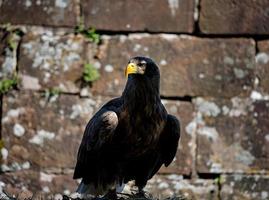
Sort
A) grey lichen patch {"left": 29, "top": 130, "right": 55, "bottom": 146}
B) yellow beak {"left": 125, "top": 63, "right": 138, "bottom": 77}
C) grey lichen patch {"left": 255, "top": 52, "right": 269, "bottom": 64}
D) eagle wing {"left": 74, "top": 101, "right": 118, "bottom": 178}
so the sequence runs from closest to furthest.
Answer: yellow beak {"left": 125, "top": 63, "right": 138, "bottom": 77} → eagle wing {"left": 74, "top": 101, "right": 118, "bottom": 178} → grey lichen patch {"left": 29, "top": 130, "right": 55, "bottom": 146} → grey lichen patch {"left": 255, "top": 52, "right": 269, "bottom": 64}

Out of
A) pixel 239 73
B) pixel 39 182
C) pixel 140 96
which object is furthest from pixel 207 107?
pixel 140 96

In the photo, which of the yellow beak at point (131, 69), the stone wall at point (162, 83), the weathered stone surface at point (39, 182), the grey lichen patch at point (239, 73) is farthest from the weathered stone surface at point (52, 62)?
the yellow beak at point (131, 69)

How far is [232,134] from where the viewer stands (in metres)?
6.73

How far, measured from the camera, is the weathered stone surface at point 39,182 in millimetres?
6668

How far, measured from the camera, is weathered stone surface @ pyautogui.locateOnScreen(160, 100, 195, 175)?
670cm

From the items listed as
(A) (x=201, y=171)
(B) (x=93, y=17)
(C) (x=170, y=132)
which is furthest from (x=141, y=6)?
(C) (x=170, y=132)

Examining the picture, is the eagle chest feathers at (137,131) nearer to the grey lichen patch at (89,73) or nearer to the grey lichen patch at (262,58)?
the grey lichen patch at (89,73)

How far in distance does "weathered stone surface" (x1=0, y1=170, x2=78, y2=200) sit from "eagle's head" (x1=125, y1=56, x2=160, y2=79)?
2.03 meters

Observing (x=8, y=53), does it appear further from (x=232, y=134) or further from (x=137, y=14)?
(x=232, y=134)

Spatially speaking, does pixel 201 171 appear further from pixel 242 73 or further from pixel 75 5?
pixel 75 5

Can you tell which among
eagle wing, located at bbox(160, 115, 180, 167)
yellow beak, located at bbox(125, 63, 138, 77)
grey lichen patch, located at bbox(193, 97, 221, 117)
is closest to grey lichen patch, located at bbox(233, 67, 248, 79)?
grey lichen patch, located at bbox(193, 97, 221, 117)

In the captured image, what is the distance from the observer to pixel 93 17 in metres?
6.72

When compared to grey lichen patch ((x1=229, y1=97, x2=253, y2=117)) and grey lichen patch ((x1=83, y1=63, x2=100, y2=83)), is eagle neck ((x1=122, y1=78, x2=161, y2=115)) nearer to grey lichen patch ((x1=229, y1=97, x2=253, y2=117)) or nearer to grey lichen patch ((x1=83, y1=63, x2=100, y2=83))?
grey lichen patch ((x1=83, y1=63, x2=100, y2=83))

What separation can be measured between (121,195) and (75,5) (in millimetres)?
1976
